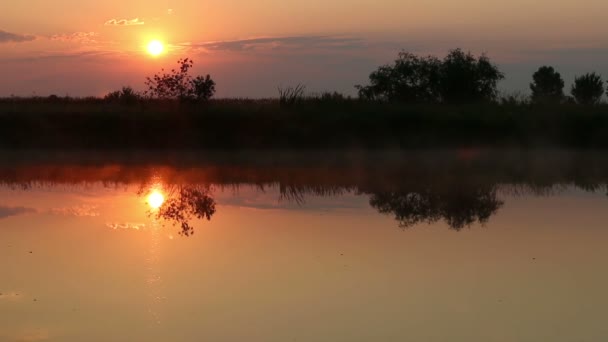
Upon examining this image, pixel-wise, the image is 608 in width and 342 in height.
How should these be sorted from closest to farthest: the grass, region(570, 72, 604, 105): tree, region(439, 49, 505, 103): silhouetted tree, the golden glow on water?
the golden glow on water → the grass → region(439, 49, 505, 103): silhouetted tree → region(570, 72, 604, 105): tree

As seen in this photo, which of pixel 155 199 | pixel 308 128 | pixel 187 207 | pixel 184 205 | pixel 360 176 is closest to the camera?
pixel 187 207

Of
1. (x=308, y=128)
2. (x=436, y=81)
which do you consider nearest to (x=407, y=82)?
(x=436, y=81)

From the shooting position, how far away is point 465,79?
30328 millimetres

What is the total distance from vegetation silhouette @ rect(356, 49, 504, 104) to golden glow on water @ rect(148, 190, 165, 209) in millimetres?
17657

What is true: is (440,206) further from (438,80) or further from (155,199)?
(438,80)

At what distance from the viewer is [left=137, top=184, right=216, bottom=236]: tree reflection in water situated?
383 inches

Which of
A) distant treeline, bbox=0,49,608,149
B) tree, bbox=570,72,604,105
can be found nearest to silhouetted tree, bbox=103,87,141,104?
distant treeline, bbox=0,49,608,149

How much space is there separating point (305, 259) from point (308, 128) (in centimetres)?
1424

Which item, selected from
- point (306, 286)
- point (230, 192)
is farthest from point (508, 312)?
point (230, 192)

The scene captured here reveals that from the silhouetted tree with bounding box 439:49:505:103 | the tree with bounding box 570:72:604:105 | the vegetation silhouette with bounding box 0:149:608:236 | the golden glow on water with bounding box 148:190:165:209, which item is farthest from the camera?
the tree with bounding box 570:72:604:105

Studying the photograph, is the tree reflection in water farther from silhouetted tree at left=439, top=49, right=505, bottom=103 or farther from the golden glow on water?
silhouetted tree at left=439, top=49, right=505, bottom=103

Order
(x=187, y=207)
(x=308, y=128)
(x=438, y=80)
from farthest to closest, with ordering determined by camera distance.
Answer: (x=438, y=80) < (x=308, y=128) < (x=187, y=207)

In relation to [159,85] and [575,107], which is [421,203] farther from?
[159,85]

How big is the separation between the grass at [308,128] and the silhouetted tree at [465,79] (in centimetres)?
743
